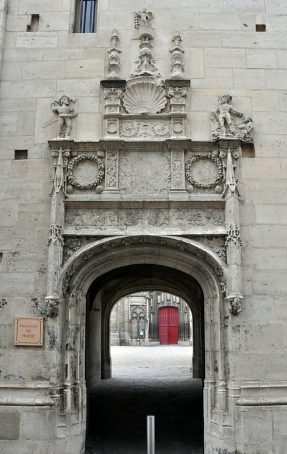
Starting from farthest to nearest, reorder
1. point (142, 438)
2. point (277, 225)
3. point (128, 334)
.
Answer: point (128, 334)
point (142, 438)
point (277, 225)

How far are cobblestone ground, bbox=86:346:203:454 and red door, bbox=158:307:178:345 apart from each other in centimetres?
1987

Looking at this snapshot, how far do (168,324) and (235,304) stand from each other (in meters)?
27.5

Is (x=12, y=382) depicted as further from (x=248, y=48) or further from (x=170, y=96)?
(x=248, y=48)

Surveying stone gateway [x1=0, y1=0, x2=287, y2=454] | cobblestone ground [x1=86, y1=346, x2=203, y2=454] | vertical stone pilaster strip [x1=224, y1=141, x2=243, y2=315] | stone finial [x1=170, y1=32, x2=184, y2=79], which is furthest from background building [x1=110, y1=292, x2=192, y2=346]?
vertical stone pilaster strip [x1=224, y1=141, x2=243, y2=315]

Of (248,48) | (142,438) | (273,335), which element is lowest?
(142,438)

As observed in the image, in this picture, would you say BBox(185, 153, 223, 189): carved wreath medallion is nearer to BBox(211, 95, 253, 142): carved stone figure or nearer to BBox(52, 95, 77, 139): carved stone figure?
BBox(211, 95, 253, 142): carved stone figure

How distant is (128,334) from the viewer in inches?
1259

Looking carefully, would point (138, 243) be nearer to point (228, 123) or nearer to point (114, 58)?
point (228, 123)

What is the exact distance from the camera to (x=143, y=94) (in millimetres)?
7543

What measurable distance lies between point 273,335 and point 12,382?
366cm

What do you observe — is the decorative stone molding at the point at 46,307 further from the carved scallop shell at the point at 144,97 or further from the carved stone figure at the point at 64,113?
the carved scallop shell at the point at 144,97

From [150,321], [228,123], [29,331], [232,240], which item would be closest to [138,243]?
[232,240]

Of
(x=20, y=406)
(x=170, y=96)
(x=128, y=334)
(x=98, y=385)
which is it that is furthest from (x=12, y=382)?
(x=128, y=334)

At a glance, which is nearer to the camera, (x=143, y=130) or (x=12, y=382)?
(x=12, y=382)
